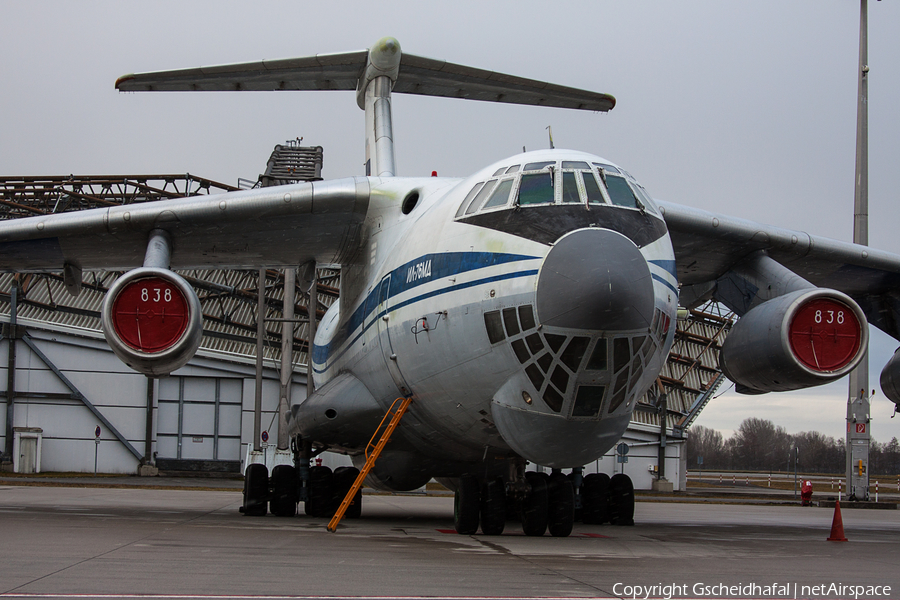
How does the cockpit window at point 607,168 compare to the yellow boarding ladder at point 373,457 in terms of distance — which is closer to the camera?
the cockpit window at point 607,168

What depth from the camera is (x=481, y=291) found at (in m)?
7.12

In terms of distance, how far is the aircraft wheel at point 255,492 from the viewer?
449 inches

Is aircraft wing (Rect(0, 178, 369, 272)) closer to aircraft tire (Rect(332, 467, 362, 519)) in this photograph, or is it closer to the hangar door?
aircraft tire (Rect(332, 467, 362, 519))

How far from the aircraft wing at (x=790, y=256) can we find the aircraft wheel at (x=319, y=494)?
539cm

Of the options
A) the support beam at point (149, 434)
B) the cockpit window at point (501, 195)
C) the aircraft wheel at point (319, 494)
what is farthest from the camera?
the support beam at point (149, 434)

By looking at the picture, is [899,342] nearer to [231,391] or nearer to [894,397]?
[894,397]

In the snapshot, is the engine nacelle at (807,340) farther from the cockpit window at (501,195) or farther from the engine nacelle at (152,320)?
the engine nacelle at (152,320)

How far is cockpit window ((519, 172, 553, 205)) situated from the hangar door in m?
26.6

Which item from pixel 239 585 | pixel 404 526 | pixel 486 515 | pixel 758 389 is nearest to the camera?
pixel 239 585

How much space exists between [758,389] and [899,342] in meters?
3.81

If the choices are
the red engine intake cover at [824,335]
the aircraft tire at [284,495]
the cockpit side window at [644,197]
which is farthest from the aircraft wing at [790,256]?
the aircraft tire at [284,495]

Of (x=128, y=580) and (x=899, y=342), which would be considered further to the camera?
(x=899, y=342)

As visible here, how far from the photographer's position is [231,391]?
32.3 meters

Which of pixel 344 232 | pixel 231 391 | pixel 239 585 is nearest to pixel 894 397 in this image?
pixel 344 232
